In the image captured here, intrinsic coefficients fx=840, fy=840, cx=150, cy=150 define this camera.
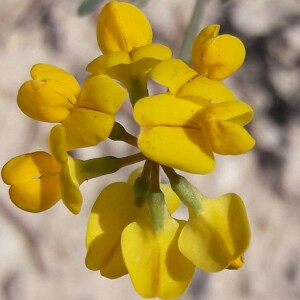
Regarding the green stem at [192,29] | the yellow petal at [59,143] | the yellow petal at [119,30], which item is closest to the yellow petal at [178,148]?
the yellow petal at [59,143]

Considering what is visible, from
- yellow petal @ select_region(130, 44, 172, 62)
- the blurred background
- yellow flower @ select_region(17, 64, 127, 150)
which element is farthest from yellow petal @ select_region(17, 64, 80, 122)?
the blurred background

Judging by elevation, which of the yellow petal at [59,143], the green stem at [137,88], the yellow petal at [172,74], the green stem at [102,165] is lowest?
the green stem at [102,165]

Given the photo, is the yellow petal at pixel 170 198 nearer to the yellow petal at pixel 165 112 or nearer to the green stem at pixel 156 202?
the green stem at pixel 156 202

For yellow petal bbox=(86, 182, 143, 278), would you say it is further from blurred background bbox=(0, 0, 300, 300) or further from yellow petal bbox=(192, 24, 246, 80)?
blurred background bbox=(0, 0, 300, 300)

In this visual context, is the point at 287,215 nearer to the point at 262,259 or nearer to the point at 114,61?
the point at 262,259


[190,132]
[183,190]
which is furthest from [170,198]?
[190,132]

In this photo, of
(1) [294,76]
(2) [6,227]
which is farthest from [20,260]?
(1) [294,76]
